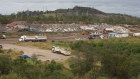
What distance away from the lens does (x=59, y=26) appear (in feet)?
286

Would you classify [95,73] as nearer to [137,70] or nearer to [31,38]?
[137,70]

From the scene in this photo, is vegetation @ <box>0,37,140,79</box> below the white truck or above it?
above

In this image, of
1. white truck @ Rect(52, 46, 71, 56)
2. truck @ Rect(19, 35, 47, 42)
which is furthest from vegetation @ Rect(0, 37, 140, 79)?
truck @ Rect(19, 35, 47, 42)

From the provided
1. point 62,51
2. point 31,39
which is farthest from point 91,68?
point 31,39

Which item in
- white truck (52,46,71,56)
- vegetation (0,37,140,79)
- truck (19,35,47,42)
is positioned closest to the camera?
vegetation (0,37,140,79)

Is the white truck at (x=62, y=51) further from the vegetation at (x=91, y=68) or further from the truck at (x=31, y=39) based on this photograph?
the truck at (x=31, y=39)

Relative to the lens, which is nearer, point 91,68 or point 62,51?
point 91,68

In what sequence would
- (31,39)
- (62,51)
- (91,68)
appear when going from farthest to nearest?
(31,39), (62,51), (91,68)

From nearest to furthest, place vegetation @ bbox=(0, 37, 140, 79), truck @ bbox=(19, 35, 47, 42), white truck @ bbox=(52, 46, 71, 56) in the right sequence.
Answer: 1. vegetation @ bbox=(0, 37, 140, 79)
2. white truck @ bbox=(52, 46, 71, 56)
3. truck @ bbox=(19, 35, 47, 42)

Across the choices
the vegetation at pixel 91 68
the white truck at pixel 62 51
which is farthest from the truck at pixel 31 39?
the vegetation at pixel 91 68

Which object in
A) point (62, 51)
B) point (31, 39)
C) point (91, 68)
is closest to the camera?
point (91, 68)

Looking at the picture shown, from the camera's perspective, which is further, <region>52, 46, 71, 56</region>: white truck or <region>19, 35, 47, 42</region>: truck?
<region>19, 35, 47, 42</region>: truck

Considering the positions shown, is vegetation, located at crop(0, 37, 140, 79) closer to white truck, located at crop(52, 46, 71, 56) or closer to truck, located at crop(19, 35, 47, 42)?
white truck, located at crop(52, 46, 71, 56)

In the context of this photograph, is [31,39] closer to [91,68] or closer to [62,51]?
[62,51]
